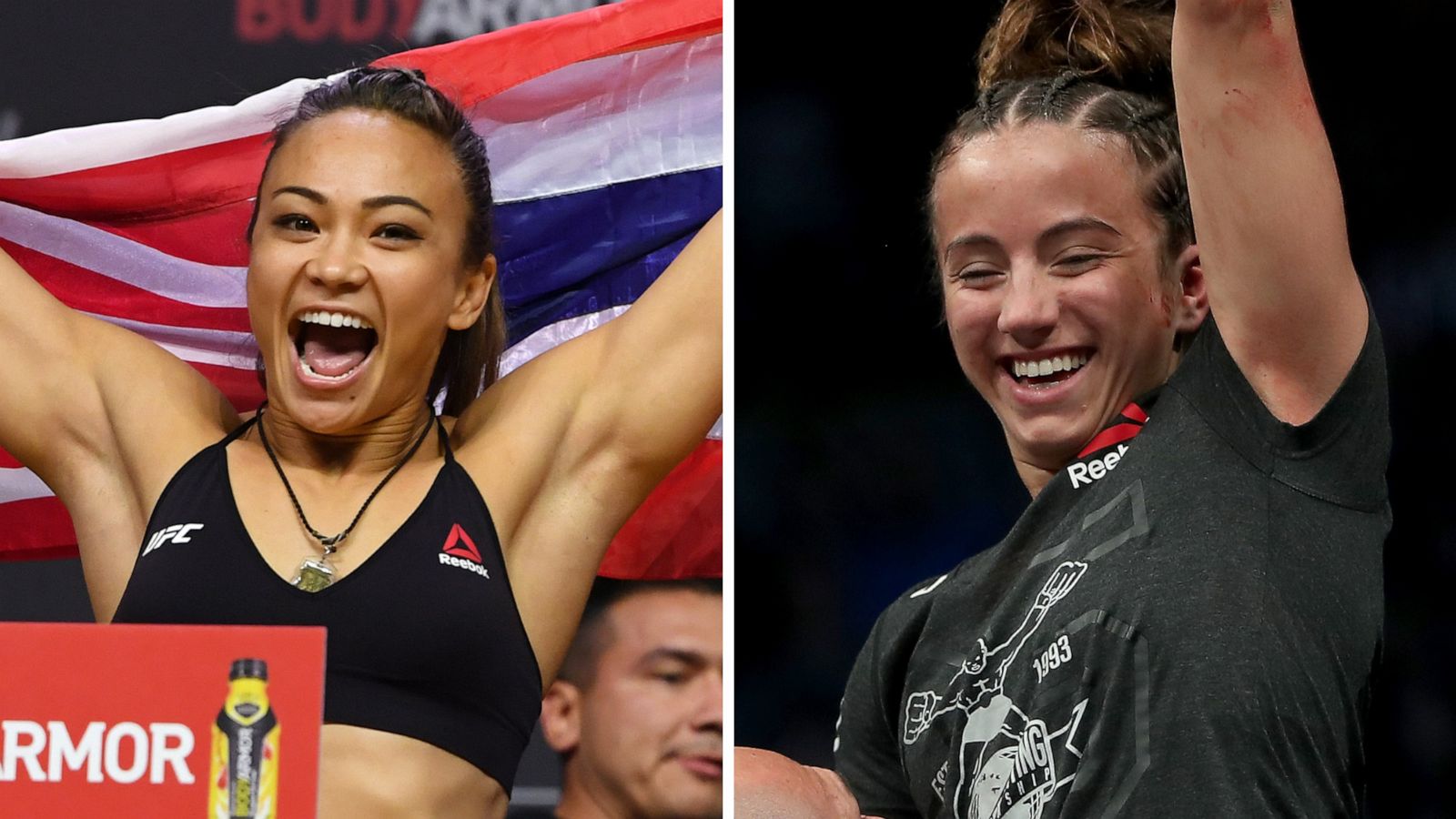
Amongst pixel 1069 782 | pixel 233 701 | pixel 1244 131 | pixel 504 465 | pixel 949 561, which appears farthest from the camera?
pixel 949 561

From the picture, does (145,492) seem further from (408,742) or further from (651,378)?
(651,378)

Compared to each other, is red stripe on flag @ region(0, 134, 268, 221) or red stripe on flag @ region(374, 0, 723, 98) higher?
red stripe on flag @ region(374, 0, 723, 98)

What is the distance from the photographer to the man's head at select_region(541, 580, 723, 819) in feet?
6.96

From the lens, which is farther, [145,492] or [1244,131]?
[145,492]

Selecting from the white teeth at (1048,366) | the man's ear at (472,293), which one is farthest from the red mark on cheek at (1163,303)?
the man's ear at (472,293)

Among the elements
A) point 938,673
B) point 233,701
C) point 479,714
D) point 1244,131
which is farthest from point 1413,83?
point 233,701

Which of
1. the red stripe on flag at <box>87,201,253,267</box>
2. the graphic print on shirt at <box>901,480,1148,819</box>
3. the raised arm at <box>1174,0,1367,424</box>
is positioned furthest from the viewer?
the red stripe on flag at <box>87,201,253,267</box>

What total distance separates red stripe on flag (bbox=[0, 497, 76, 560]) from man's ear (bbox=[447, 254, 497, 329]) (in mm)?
640

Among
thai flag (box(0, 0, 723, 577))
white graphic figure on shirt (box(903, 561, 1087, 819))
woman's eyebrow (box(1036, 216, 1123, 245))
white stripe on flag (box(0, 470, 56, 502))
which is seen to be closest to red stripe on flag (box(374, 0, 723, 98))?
thai flag (box(0, 0, 723, 577))

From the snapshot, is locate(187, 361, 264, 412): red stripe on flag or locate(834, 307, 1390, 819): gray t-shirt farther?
locate(187, 361, 264, 412): red stripe on flag

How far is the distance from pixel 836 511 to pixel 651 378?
538 millimetres

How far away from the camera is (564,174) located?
7.22 ft

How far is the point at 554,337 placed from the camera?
2184 mm

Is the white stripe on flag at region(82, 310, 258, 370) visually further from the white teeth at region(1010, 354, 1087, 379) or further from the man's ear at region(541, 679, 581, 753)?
the white teeth at region(1010, 354, 1087, 379)
